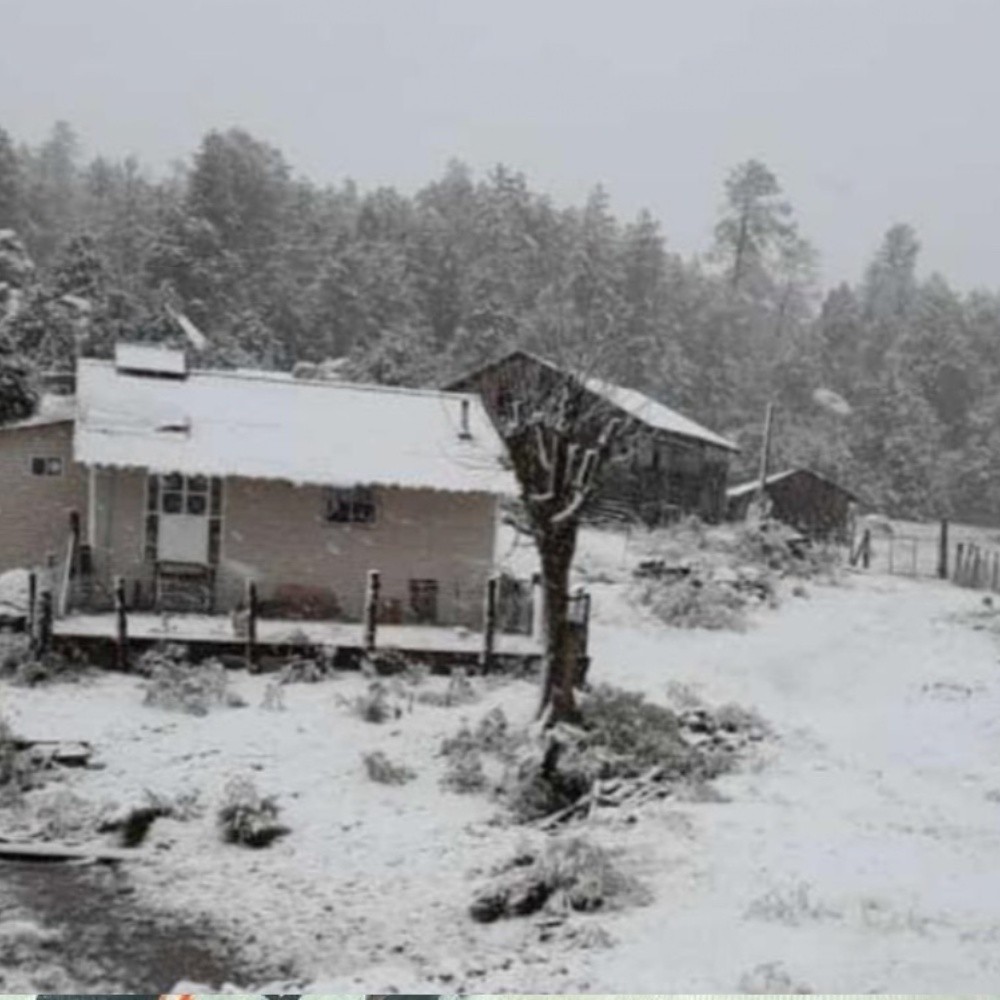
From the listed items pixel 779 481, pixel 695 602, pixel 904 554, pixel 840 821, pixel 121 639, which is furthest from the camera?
pixel 695 602

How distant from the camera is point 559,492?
7.08m

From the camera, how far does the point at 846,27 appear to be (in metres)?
5.54

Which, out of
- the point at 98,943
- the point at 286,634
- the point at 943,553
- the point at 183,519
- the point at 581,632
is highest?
the point at 943,553

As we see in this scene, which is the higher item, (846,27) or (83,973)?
(846,27)

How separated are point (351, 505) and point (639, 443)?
2606mm

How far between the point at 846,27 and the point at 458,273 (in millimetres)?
1916

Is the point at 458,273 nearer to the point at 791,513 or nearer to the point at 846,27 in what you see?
the point at 846,27

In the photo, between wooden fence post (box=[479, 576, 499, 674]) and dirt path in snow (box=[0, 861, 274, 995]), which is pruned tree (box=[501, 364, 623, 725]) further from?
dirt path in snow (box=[0, 861, 274, 995])

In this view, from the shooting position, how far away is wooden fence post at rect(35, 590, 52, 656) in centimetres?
802

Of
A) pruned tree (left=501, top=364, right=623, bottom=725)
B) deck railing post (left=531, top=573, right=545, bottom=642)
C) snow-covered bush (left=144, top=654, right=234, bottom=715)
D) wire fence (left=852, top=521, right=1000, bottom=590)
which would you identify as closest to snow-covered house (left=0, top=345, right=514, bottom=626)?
deck railing post (left=531, top=573, right=545, bottom=642)

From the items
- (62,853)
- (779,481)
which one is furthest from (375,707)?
(779,481)

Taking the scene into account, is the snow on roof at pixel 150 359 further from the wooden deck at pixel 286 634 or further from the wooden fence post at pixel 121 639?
the wooden deck at pixel 286 634

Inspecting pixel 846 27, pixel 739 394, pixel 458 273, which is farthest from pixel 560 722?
pixel 846 27

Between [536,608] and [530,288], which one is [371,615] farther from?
[530,288]
